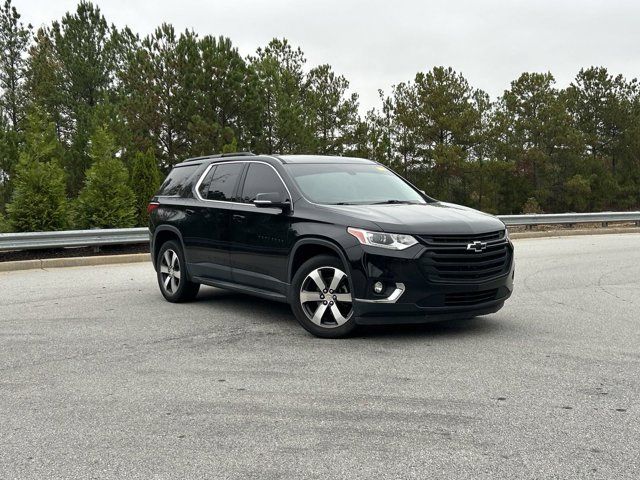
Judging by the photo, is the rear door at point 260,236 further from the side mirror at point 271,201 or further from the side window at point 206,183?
the side window at point 206,183

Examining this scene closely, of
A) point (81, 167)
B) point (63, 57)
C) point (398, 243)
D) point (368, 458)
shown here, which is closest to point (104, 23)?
point (63, 57)

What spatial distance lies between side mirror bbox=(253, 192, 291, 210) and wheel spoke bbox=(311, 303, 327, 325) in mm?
1116

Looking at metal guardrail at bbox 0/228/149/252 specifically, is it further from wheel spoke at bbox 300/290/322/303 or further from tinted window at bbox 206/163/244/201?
wheel spoke at bbox 300/290/322/303

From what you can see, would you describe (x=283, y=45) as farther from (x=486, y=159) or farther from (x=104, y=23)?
(x=486, y=159)

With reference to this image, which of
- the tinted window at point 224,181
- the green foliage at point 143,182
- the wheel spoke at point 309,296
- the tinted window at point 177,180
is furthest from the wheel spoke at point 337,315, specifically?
the green foliage at point 143,182

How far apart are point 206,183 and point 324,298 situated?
110 inches

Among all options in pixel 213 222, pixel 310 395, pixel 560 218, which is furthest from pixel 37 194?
pixel 560 218

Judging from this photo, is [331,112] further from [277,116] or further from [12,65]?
[12,65]

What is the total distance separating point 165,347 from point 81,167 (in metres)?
29.6

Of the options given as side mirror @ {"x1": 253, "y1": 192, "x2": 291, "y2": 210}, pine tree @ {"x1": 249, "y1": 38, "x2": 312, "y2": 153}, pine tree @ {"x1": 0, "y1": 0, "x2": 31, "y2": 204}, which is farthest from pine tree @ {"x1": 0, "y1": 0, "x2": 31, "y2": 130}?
side mirror @ {"x1": 253, "y1": 192, "x2": 291, "y2": 210}

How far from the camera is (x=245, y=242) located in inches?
299

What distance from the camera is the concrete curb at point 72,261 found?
43.5ft

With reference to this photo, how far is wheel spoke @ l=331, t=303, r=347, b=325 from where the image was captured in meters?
6.50

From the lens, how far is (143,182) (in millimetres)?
18719
